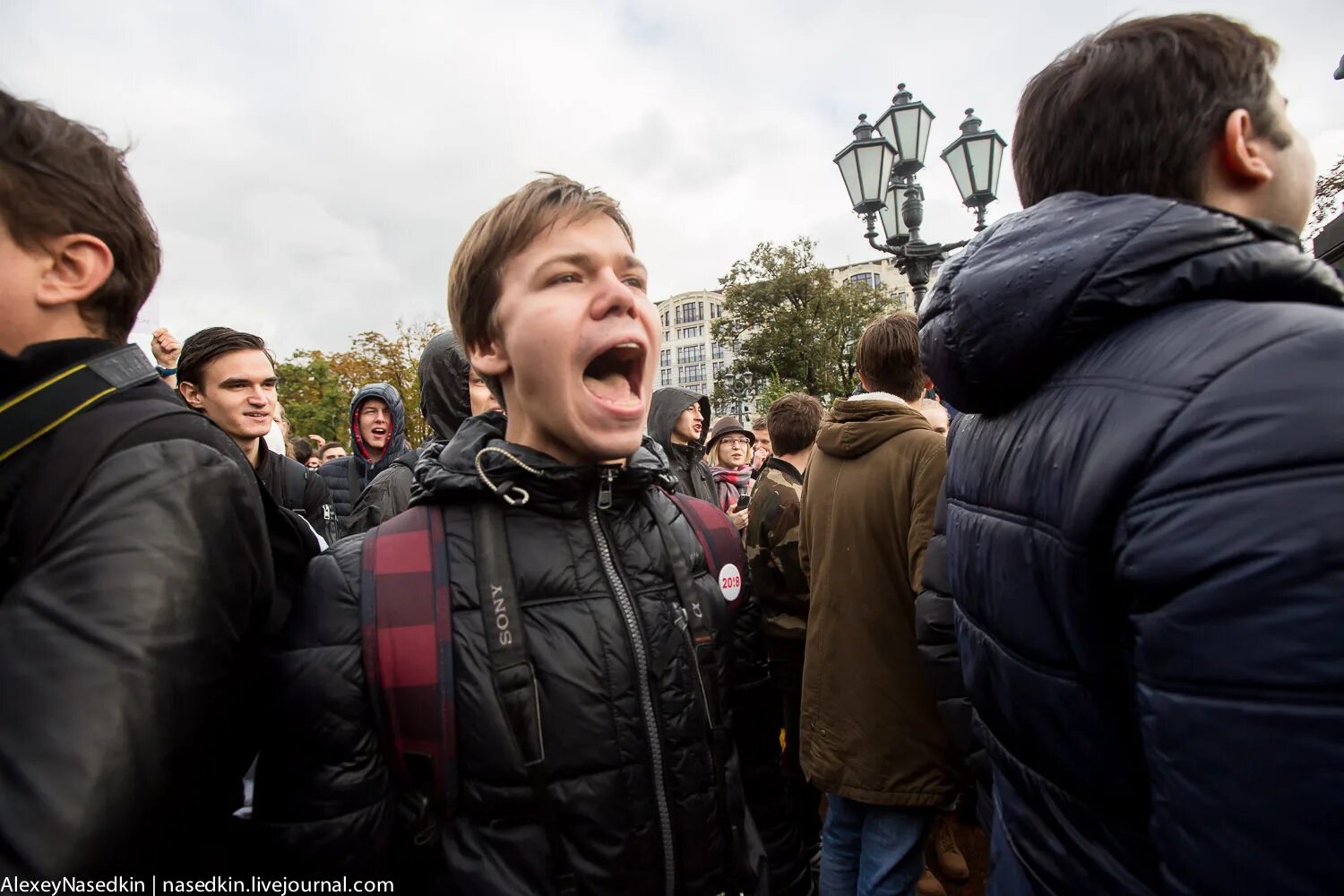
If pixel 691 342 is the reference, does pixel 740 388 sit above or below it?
below

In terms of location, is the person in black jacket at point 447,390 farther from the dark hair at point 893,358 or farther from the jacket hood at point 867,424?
the dark hair at point 893,358

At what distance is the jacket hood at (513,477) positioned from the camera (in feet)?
4.55

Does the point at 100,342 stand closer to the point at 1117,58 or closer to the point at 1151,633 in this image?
the point at 1151,633

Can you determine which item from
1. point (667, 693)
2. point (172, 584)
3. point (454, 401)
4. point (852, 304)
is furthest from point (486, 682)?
point (852, 304)

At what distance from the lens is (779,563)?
10.8ft

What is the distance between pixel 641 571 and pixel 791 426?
104 inches

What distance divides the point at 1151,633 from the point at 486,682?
1041mm

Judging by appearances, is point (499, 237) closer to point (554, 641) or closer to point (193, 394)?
point (554, 641)

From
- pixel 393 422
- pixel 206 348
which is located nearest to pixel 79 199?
pixel 206 348

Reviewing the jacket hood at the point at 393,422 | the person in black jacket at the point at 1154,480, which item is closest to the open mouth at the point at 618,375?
the person in black jacket at the point at 1154,480

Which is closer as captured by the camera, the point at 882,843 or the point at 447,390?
the point at 882,843

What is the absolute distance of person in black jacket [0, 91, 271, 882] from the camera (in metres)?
0.80

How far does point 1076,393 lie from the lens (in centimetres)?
101

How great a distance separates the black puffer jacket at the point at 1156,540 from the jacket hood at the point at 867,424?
4.20 ft
